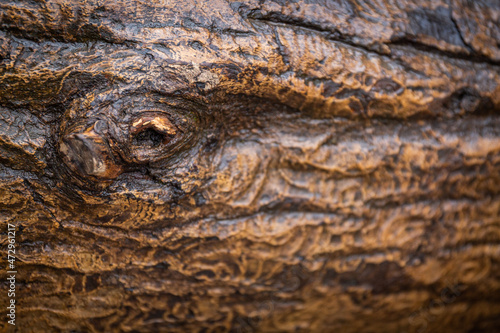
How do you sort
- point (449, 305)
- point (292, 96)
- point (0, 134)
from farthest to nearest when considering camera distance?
point (449, 305) < point (292, 96) < point (0, 134)

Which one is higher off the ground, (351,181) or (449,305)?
(351,181)

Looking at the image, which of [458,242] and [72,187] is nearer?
[72,187]

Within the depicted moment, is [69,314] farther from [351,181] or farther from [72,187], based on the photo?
[351,181]

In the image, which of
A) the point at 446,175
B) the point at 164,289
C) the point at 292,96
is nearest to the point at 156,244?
the point at 164,289

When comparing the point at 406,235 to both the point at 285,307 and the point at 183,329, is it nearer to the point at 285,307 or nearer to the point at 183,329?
the point at 285,307

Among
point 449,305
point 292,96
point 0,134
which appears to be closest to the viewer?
point 0,134

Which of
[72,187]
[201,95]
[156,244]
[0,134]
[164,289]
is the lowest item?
[164,289]

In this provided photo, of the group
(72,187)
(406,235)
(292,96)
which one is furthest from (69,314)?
(406,235)
